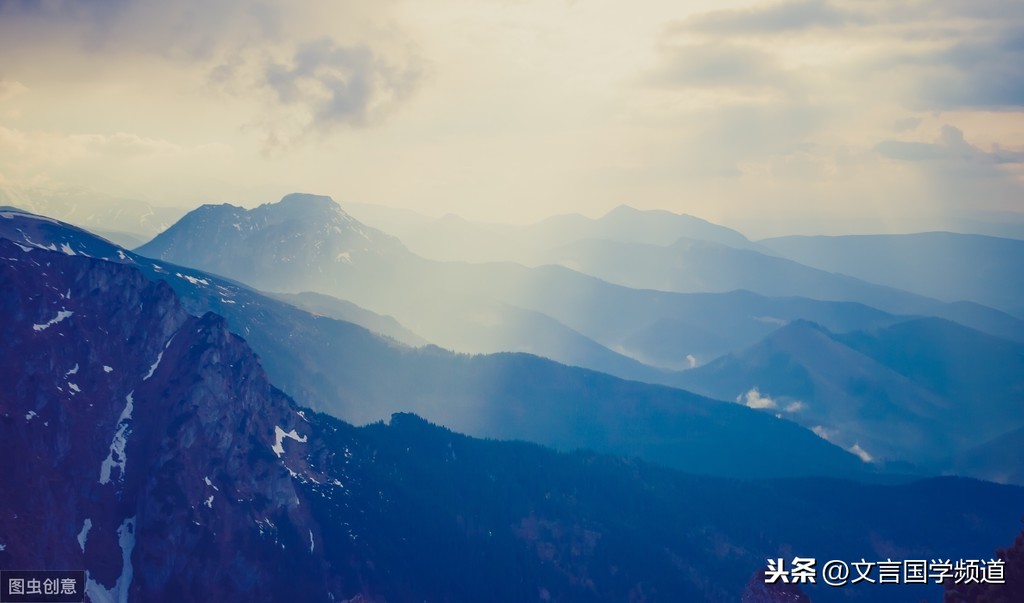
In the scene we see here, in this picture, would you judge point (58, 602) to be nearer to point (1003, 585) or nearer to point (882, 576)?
point (882, 576)

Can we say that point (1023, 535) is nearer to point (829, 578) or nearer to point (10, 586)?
point (829, 578)

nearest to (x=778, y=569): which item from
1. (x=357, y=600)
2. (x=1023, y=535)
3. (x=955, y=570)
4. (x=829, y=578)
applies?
(x=829, y=578)

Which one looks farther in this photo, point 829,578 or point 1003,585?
point 829,578

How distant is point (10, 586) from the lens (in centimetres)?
19562

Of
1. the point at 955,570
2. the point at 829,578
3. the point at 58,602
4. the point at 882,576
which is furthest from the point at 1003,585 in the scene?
the point at 58,602

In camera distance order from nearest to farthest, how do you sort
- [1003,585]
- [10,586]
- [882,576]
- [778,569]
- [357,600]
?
[1003,585], [882,576], [778,569], [357,600], [10,586]

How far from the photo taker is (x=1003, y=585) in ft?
384

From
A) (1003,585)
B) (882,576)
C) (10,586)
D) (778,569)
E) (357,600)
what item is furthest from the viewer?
(10,586)

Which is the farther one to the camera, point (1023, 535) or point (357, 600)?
point (357, 600)

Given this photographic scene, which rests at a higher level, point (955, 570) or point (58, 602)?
point (955, 570)

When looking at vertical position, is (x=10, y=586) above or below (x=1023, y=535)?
below

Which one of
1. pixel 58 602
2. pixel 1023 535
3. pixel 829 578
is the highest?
pixel 1023 535

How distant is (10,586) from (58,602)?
1041cm

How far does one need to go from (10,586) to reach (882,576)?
176048 mm
